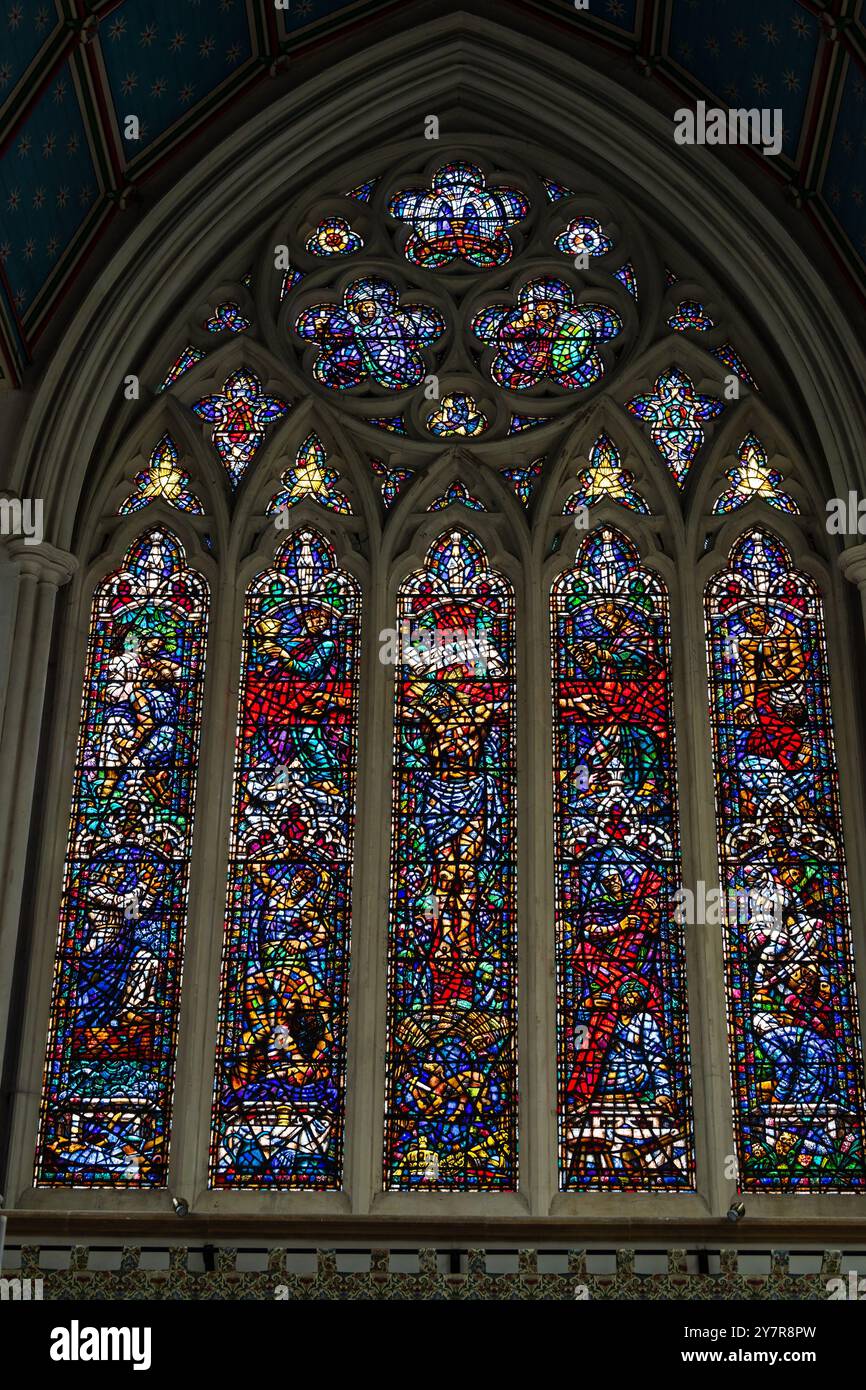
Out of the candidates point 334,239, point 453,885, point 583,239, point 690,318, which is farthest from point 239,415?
point 453,885

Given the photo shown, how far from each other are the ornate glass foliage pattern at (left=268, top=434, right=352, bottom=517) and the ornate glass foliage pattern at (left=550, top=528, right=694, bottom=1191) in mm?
1380

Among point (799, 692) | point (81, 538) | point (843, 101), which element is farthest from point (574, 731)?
point (843, 101)

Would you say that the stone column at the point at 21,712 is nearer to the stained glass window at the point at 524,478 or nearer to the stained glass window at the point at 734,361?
the stained glass window at the point at 524,478

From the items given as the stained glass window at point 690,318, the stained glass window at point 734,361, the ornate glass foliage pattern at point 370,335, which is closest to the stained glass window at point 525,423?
the ornate glass foliage pattern at point 370,335

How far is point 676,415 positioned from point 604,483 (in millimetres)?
606

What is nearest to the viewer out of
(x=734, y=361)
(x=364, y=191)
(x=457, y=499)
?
(x=457, y=499)

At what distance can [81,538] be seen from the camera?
10.2 metres

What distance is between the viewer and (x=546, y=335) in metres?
→ 10.9

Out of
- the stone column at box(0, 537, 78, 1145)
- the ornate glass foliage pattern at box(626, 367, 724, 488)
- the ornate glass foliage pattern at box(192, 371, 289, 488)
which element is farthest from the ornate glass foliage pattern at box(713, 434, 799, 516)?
the stone column at box(0, 537, 78, 1145)

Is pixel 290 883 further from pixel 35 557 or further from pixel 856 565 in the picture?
pixel 856 565

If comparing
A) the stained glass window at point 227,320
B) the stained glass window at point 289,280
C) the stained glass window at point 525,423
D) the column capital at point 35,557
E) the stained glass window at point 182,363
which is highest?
the stained glass window at point 289,280

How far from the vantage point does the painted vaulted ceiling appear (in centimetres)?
984

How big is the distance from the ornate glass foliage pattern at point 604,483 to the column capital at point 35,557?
2.85 m

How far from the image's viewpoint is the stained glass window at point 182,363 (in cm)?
1080
